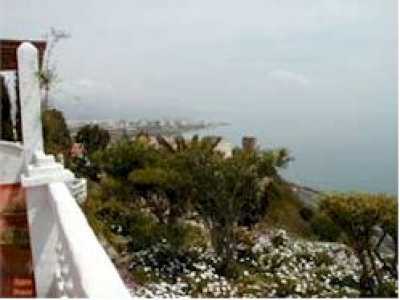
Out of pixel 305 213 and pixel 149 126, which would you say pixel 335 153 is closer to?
pixel 305 213

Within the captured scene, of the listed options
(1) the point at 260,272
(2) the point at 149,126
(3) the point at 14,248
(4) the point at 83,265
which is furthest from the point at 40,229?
(2) the point at 149,126

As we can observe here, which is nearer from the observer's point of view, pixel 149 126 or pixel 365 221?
pixel 365 221

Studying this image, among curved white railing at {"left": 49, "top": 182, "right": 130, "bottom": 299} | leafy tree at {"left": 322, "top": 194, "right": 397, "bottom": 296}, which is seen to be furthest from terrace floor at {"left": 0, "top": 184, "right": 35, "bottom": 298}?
leafy tree at {"left": 322, "top": 194, "right": 397, "bottom": 296}

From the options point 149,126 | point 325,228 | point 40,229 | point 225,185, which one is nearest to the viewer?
point 40,229

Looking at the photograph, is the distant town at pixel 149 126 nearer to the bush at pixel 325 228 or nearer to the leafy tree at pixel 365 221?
the bush at pixel 325 228

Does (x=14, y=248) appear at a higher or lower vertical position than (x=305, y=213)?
higher

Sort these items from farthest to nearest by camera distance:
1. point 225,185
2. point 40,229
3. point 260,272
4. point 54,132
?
point 54,132, point 225,185, point 260,272, point 40,229

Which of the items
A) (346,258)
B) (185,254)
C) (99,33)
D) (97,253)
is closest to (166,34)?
(99,33)

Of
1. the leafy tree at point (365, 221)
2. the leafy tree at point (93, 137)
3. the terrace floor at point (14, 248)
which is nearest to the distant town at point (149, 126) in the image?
the leafy tree at point (93, 137)

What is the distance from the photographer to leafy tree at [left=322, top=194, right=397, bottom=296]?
559cm

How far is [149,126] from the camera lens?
31.1ft

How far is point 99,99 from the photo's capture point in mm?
6059

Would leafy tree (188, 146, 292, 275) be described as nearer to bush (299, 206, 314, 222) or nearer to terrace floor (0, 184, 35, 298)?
bush (299, 206, 314, 222)

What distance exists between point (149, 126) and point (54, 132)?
257cm
